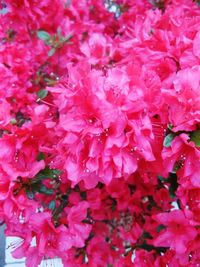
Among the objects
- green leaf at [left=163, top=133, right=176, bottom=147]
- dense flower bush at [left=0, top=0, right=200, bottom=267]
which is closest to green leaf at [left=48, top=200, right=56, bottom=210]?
dense flower bush at [left=0, top=0, right=200, bottom=267]

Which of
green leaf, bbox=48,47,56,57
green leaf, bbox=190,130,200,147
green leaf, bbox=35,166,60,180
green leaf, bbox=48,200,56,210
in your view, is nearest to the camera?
green leaf, bbox=190,130,200,147

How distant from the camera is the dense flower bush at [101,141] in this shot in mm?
935

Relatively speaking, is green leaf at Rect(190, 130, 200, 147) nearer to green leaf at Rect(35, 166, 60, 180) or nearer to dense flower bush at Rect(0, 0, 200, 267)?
dense flower bush at Rect(0, 0, 200, 267)

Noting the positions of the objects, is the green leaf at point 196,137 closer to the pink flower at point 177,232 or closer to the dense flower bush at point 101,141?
the dense flower bush at point 101,141

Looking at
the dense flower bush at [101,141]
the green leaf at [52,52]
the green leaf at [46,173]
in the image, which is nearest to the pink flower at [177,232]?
the dense flower bush at [101,141]

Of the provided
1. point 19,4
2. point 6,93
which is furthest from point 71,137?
point 19,4

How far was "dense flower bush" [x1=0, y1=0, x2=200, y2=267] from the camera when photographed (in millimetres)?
935

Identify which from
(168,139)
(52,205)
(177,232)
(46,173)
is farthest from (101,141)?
(52,205)

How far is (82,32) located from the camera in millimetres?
2025

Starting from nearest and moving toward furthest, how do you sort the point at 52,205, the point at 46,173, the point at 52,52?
1. the point at 46,173
2. the point at 52,205
3. the point at 52,52

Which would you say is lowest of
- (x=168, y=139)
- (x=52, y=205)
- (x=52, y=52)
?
(x=52, y=205)

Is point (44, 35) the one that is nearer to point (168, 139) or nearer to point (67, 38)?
point (67, 38)

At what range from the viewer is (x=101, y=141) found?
937 mm

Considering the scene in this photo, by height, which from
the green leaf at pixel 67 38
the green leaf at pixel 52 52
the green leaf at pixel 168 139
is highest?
the green leaf at pixel 168 139
